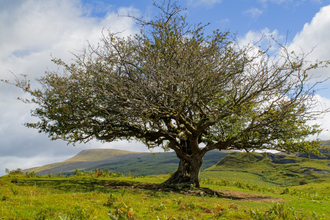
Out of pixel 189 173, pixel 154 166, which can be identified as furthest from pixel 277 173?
pixel 154 166

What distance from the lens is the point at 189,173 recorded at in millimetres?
19422

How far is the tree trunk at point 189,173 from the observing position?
17766mm

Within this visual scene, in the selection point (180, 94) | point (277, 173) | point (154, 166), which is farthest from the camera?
point (154, 166)

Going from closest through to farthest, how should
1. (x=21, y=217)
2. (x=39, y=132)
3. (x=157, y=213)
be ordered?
(x=21, y=217) → (x=157, y=213) → (x=39, y=132)

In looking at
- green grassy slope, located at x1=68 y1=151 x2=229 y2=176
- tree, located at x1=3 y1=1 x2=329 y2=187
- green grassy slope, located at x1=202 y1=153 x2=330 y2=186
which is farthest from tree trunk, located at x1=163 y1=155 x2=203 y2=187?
green grassy slope, located at x1=68 y1=151 x2=229 y2=176

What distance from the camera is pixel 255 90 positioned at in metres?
16.1

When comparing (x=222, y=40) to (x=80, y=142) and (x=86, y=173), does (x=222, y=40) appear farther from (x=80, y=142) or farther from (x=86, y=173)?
(x=86, y=173)

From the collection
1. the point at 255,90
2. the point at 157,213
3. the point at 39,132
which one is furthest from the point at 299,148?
the point at 39,132

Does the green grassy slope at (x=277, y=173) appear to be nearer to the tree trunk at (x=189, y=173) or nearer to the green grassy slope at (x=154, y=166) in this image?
the tree trunk at (x=189, y=173)

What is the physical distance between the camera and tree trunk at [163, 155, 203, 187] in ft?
58.3

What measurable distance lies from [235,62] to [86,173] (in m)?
19.9

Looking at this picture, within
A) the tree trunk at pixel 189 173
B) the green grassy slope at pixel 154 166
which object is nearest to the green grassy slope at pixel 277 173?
the tree trunk at pixel 189 173

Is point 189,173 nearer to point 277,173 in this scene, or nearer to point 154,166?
point 277,173

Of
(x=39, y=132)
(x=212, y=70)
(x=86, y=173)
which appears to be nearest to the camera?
(x=212, y=70)
